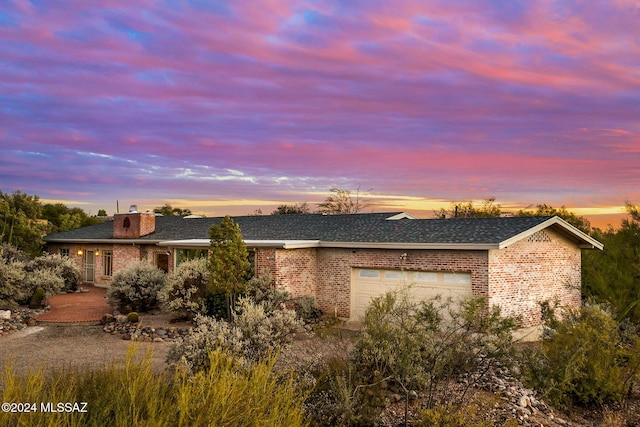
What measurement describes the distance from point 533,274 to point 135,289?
14530mm

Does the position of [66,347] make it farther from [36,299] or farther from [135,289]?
[36,299]

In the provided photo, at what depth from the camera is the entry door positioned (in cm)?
2880

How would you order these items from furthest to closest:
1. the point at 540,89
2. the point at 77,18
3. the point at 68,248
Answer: the point at 68,248 < the point at 540,89 < the point at 77,18

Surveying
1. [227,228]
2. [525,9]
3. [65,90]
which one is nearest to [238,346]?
[227,228]

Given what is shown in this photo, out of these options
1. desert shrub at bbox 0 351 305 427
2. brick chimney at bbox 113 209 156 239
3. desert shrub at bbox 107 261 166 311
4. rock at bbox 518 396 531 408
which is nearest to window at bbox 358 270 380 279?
desert shrub at bbox 107 261 166 311

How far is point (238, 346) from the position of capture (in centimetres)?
930

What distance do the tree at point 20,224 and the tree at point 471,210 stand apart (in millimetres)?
33099

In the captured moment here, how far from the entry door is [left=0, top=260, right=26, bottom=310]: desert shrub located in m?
9.46

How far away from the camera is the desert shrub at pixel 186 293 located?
17.0 meters

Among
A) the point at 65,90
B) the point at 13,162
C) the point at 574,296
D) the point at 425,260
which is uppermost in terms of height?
the point at 65,90

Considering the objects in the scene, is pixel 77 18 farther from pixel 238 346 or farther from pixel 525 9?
pixel 525 9

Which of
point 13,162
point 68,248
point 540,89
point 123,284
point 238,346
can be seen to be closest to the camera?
point 238,346

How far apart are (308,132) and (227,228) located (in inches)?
330

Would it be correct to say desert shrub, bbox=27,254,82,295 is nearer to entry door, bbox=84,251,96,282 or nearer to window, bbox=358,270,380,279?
entry door, bbox=84,251,96,282
